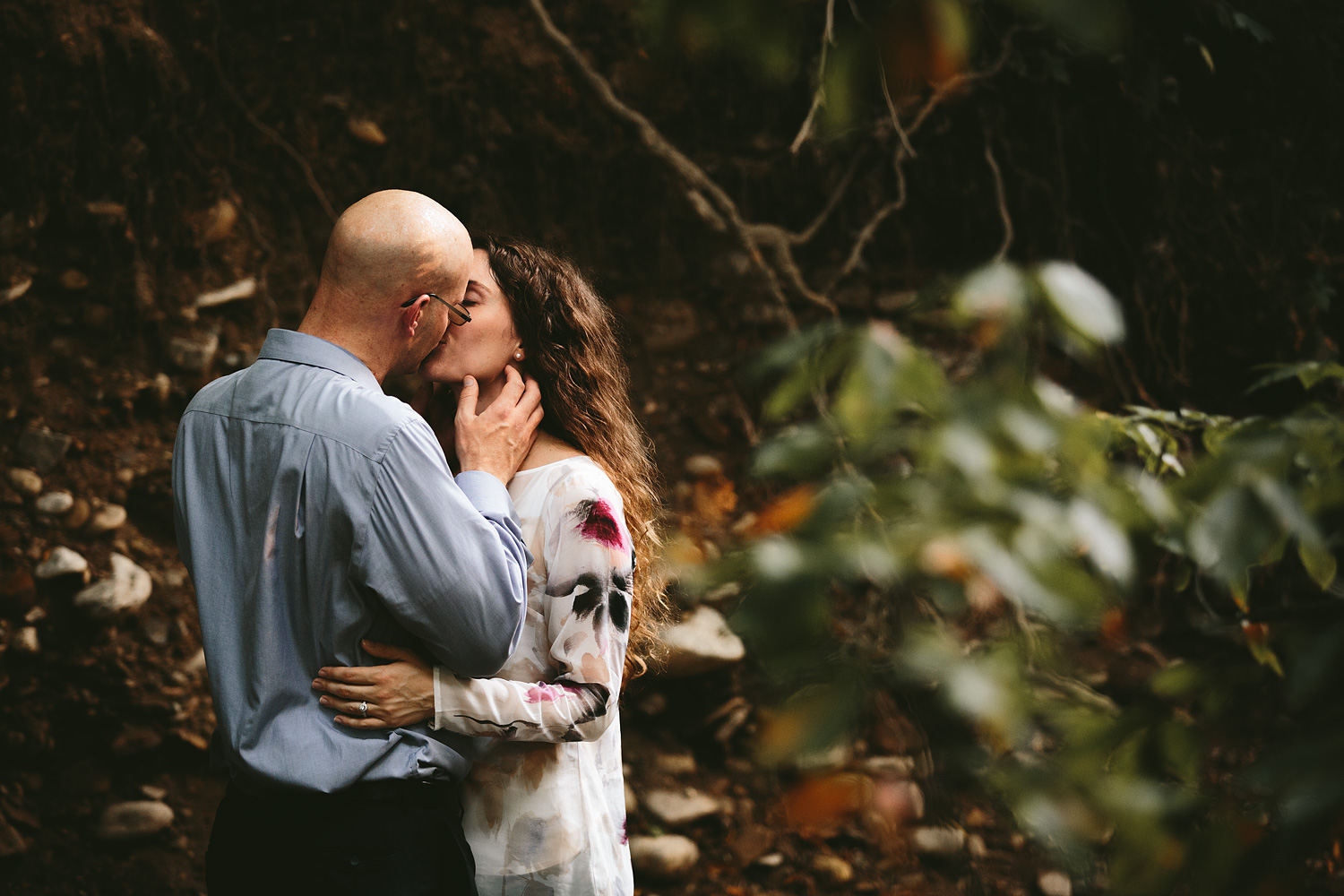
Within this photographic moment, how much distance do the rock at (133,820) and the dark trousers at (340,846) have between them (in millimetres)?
1471

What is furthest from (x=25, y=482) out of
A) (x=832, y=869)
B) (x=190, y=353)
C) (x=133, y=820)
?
(x=832, y=869)

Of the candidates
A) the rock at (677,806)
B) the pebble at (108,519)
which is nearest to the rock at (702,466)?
the rock at (677,806)

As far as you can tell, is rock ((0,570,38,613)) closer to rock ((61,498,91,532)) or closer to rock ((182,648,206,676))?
rock ((61,498,91,532))

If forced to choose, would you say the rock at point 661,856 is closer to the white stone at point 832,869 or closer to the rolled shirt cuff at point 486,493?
the white stone at point 832,869

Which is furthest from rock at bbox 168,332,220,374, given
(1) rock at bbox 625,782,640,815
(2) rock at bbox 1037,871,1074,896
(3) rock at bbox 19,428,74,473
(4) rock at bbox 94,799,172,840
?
(2) rock at bbox 1037,871,1074,896

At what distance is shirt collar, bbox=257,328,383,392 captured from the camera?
1.37 metres

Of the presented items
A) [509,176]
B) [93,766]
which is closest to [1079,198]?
[509,176]

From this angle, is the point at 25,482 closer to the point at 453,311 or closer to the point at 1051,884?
the point at 453,311

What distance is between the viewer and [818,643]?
1.71 feet

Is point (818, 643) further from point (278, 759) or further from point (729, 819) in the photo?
point (729, 819)

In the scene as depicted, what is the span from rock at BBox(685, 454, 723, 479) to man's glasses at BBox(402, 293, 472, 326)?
218cm

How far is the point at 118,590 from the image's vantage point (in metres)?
2.75

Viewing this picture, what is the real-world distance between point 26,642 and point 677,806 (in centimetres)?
205

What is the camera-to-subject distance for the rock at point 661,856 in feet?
9.31
